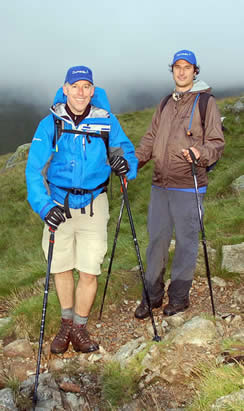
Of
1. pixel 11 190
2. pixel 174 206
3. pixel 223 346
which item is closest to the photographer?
pixel 223 346

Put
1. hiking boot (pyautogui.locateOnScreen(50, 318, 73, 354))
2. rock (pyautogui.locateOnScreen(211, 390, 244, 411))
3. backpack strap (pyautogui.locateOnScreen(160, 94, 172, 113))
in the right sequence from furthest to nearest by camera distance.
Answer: backpack strap (pyautogui.locateOnScreen(160, 94, 172, 113)) → hiking boot (pyautogui.locateOnScreen(50, 318, 73, 354)) → rock (pyautogui.locateOnScreen(211, 390, 244, 411))

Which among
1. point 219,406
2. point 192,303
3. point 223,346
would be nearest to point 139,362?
point 223,346

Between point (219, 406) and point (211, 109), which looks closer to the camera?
point (219, 406)

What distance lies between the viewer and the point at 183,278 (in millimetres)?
6320

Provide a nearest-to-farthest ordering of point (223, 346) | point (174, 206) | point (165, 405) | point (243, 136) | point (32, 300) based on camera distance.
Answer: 1. point (165, 405)
2. point (223, 346)
3. point (174, 206)
4. point (32, 300)
5. point (243, 136)

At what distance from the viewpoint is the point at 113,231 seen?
13344mm

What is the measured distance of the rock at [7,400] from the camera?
435cm

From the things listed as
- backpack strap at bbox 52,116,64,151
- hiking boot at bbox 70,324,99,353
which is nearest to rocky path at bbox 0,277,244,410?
hiking boot at bbox 70,324,99,353

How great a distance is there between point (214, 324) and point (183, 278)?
1.11 metres

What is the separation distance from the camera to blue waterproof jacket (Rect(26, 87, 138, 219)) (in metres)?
4.94

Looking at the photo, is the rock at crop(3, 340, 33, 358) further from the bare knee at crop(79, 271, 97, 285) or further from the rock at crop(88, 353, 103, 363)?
the bare knee at crop(79, 271, 97, 285)

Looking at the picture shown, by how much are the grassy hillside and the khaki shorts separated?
4.47 ft

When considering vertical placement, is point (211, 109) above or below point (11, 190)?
above

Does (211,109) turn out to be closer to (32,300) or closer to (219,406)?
(219,406)
